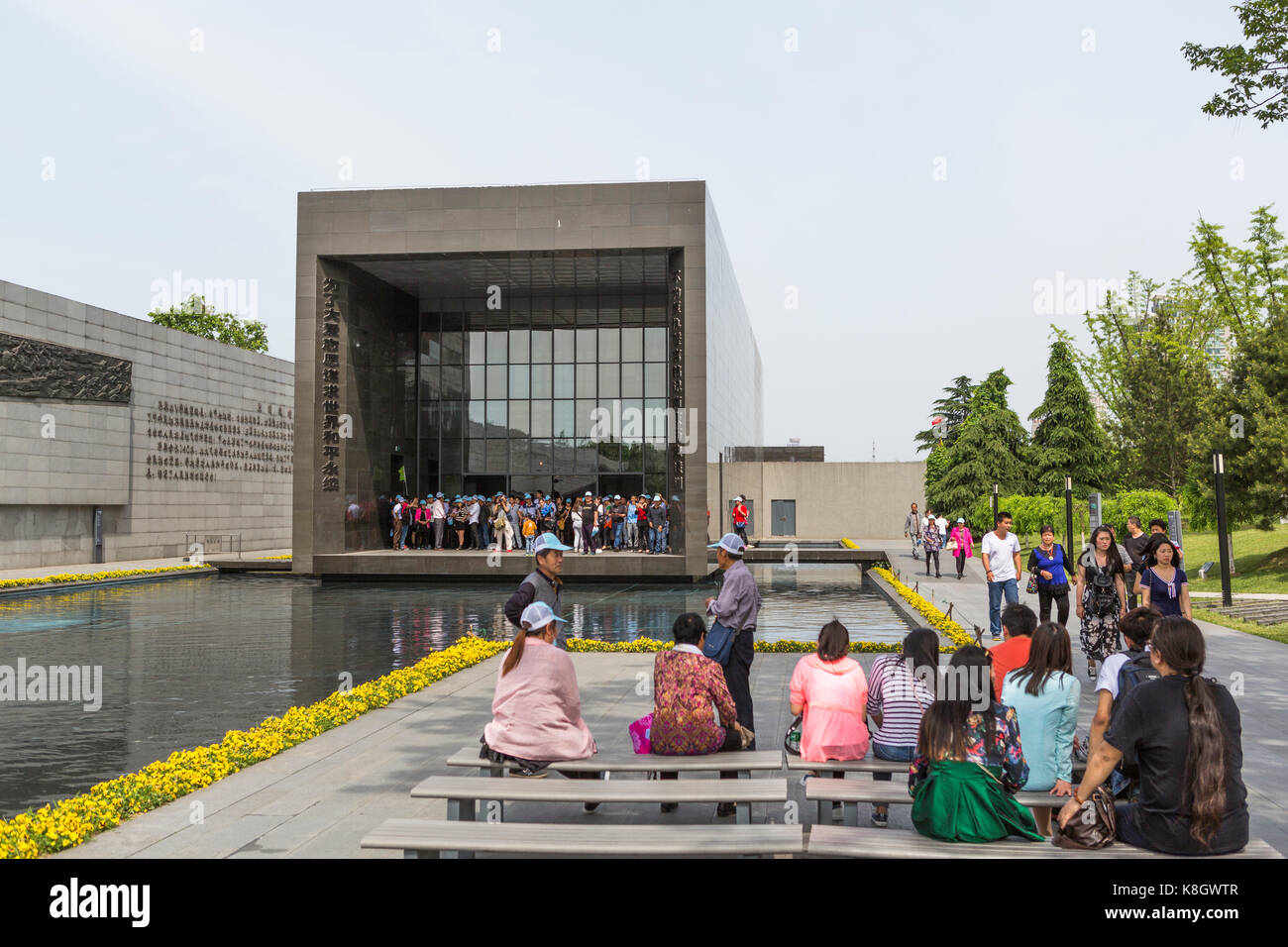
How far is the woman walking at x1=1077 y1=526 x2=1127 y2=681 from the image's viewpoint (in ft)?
33.7

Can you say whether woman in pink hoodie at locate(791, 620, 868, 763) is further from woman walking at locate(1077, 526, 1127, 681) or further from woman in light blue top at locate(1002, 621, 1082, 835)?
woman walking at locate(1077, 526, 1127, 681)

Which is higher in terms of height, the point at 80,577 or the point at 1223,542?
the point at 1223,542

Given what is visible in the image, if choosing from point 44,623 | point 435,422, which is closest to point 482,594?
point 44,623

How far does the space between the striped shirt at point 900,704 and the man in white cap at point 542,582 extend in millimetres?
2389

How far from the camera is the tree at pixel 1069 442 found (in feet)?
165

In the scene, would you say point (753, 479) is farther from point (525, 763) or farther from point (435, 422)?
point (525, 763)

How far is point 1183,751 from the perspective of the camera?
13.3 ft

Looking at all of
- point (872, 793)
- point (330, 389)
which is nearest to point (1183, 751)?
point (872, 793)

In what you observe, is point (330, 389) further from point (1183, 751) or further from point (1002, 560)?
point (1183, 751)

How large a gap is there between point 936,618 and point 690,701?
9986 mm

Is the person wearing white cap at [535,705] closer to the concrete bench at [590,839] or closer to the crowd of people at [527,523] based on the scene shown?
the concrete bench at [590,839]

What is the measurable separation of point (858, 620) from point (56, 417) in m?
26.5

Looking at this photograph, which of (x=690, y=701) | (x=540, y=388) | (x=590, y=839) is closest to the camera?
(x=590, y=839)
